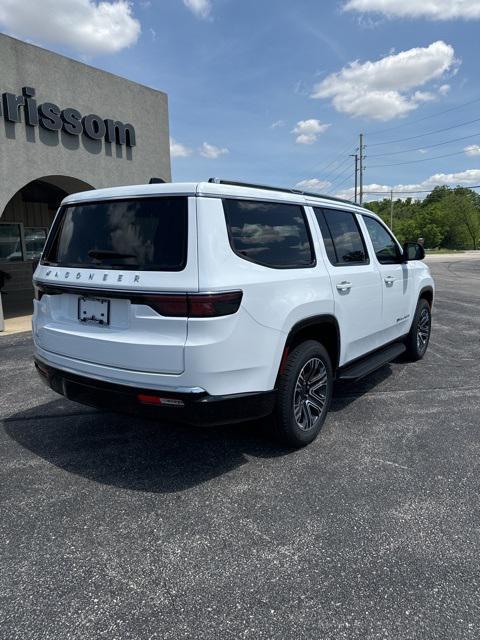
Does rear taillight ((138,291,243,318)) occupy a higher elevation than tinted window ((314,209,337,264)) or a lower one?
lower

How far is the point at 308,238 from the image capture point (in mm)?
3537

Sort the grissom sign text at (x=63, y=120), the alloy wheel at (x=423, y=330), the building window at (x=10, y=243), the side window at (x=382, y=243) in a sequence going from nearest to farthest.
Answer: the side window at (x=382, y=243) → the alloy wheel at (x=423, y=330) → the grissom sign text at (x=63, y=120) → the building window at (x=10, y=243)

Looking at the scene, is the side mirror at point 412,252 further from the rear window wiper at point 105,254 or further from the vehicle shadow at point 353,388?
the rear window wiper at point 105,254

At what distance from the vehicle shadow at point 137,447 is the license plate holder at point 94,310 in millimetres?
885

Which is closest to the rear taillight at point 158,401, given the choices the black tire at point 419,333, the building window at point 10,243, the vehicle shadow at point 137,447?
the vehicle shadow at point 137,447

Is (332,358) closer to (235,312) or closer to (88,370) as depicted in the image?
(235,312)

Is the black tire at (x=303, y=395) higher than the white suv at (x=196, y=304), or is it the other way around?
the white suv at (x=196, y=304)

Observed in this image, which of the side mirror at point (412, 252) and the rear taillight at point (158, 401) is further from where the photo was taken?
the side mirror at point (412, 252)

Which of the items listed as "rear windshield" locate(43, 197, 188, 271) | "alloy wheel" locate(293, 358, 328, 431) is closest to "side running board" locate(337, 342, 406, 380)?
"alloy wheel" locate(293, 358, 328, 431)

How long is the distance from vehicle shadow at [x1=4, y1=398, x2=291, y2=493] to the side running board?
0.93m

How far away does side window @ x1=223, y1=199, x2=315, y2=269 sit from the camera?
2.85m

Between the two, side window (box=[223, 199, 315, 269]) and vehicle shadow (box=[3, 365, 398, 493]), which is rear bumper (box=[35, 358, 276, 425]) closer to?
vehicle shadow (box=[3, 365, 398, 493])

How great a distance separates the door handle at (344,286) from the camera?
3721 mm

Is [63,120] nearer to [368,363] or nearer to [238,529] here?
[368,363]
